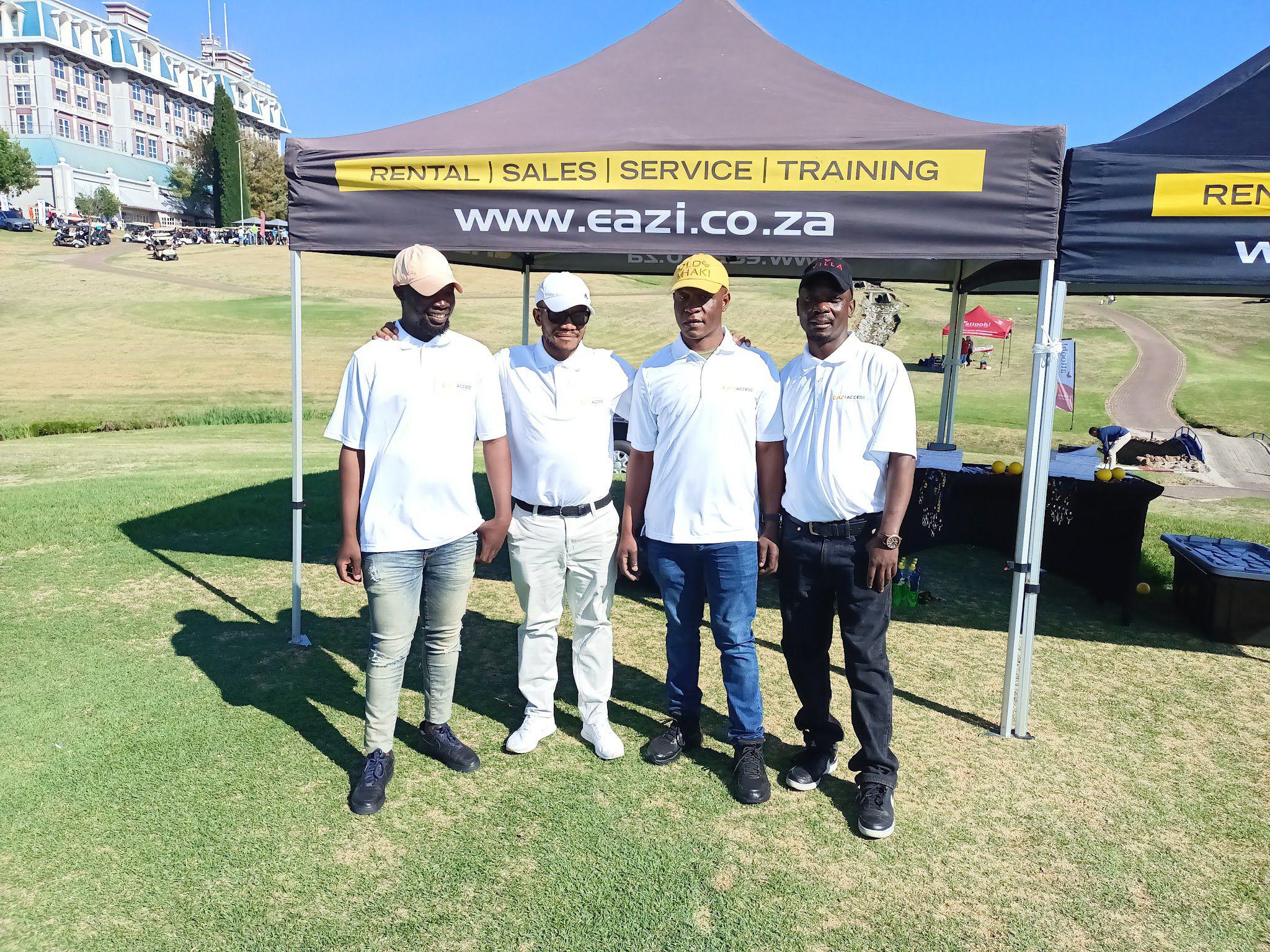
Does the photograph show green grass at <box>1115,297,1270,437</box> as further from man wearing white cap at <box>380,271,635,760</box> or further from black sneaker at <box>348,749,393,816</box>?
black sneaker at <box>348,749,393,816</box>

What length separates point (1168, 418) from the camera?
76.6 feet

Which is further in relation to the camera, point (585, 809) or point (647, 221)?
point (647, 221)

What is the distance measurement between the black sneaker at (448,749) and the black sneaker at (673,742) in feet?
2.50

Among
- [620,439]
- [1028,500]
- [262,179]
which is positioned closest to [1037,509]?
[1028,500]

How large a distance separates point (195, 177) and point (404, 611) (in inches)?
3909

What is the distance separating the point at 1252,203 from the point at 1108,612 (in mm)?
3207

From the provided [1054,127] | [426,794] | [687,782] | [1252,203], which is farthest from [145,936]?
[1252,203]

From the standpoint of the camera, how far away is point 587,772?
11.6ft

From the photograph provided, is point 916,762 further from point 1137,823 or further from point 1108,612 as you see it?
point 1108,612

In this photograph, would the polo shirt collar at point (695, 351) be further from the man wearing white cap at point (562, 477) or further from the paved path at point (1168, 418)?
the paved path at point (1168, 418)

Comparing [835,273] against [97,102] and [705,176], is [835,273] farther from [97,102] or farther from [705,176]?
[97,102]

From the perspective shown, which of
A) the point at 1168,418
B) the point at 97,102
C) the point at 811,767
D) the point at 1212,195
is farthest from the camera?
the point at 97,102

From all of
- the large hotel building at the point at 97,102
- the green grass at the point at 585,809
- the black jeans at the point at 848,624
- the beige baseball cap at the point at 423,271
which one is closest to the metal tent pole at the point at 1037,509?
the green grass at the point at 585,809

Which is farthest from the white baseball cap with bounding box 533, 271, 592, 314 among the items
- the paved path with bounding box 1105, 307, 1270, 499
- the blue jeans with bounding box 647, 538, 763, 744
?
the paved path with bounding box 1105, 307, 1270, 499
